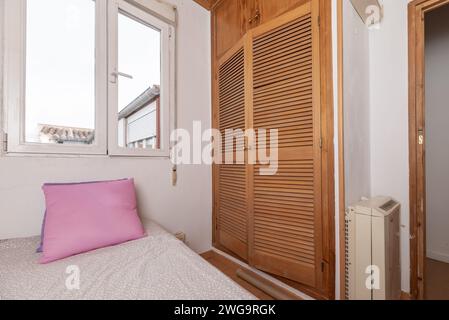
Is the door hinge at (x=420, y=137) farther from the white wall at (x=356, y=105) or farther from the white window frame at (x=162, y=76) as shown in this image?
the white window frame at (x=162, y=76)

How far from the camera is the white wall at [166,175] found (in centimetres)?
107

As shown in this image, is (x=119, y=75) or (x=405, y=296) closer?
(x=405, y=296)

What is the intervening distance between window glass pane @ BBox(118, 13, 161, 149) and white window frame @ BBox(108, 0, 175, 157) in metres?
0.04

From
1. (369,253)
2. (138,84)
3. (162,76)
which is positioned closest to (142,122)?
(138,84)

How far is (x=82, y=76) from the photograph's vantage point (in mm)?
1289

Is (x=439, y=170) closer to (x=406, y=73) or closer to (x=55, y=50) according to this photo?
(x=406, y=73)

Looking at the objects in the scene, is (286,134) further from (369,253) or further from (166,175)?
(166,175)

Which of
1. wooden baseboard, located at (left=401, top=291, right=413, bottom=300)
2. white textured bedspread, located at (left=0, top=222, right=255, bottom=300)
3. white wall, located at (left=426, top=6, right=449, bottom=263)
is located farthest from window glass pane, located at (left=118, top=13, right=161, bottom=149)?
white wall, located at (left=426, top=6, right=449, bottom=263)

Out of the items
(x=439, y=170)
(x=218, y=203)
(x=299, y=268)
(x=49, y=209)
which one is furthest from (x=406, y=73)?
(x=49, y=209)

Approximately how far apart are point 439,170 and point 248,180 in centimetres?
184

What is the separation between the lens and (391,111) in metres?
1.34

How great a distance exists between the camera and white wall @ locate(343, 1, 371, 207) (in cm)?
113

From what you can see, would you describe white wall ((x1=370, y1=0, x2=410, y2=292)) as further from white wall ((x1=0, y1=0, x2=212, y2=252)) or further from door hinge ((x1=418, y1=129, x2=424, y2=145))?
white wall ((x1=0, y1=0, x2=212, y2=252))

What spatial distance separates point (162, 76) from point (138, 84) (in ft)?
0.72
